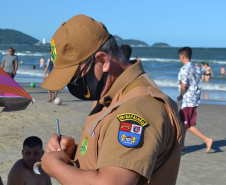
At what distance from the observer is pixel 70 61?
73.5 inches

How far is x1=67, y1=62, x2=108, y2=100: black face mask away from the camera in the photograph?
1868 mm

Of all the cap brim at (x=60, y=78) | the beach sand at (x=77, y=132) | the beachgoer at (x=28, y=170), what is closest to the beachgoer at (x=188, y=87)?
the beach sand at (x=77, y=132)

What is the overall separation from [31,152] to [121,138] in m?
3.32

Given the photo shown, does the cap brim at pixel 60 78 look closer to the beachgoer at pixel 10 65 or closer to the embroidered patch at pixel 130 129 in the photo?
the embroidered patch at pixel 130 129

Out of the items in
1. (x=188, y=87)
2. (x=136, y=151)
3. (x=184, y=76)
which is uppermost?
(x=136, y=151)

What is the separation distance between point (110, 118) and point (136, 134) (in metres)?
0.16

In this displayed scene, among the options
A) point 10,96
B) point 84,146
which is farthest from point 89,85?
point 10,96

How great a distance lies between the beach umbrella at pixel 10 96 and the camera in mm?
3627

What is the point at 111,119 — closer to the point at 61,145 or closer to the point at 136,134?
the point at 136,134

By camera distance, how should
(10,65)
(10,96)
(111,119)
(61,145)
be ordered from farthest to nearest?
(10,65) → (10,96) → (61,145) → (111,119)

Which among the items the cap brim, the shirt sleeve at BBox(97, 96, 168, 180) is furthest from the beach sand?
the shirt sleeve at BBox(97, 96, 168, 180)

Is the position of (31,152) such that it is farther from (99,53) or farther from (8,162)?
(99,53)

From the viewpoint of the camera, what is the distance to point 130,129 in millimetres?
1552

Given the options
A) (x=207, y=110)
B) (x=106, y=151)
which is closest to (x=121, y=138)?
(x=106, y=151)
